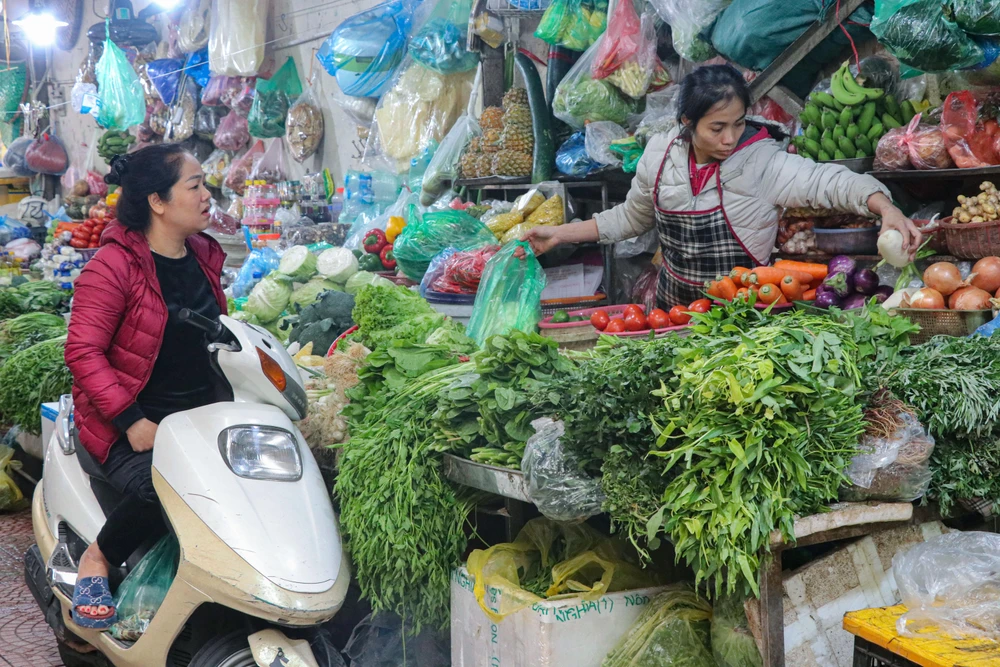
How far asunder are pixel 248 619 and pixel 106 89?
956 centimetres

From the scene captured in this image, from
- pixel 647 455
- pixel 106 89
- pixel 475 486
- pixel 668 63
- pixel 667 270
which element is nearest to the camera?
pixel 647 455

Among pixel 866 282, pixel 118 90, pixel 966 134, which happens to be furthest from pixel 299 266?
pixel 118 90

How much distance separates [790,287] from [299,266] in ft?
12.2

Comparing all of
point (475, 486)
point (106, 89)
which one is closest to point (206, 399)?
point (475, 486)

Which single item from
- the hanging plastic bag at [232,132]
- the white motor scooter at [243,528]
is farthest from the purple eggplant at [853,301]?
the hanging plastic bag at [232,132]

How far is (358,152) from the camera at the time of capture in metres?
8.54

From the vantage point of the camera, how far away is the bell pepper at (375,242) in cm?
649

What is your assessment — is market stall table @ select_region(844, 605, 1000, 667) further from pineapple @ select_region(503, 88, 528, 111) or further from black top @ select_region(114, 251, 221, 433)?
pineapple @ select_region(503, 88, 528, 111)

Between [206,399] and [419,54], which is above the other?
[419,54]

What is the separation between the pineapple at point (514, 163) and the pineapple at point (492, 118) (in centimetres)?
27

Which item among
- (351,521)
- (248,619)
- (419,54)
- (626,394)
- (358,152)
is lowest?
(248,619)

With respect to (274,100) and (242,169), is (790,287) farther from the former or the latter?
(242,169)

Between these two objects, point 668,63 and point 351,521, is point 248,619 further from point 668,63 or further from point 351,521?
point 668,63

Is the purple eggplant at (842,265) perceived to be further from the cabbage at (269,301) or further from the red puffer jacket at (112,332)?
the cabbage at (269,301)
